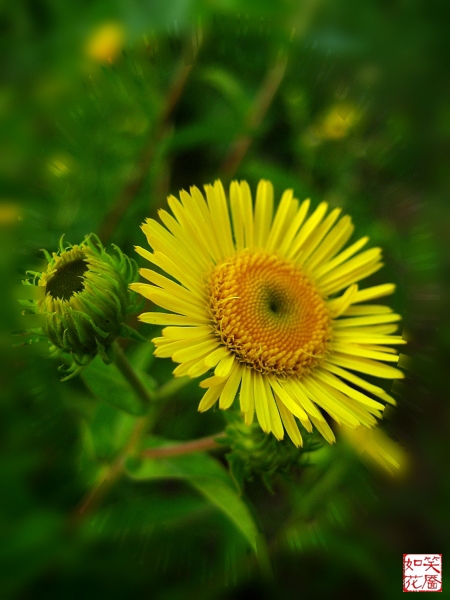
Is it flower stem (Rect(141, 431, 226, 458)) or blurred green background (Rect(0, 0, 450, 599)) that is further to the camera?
blurred green background (Rect(0, 0, 450, 599))

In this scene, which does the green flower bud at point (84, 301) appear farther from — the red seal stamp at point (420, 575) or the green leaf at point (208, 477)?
the red seal stamp at point (420, 575)

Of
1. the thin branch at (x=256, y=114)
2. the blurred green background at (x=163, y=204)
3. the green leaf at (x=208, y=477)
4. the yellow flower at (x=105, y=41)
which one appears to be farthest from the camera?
the yellow flower at (x=105, y=41)

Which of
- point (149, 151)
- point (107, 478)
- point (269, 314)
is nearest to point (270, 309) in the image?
point (269, 314)

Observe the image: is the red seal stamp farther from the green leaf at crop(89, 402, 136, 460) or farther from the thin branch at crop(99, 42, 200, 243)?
the thin branch at crop(99, 42, 200, 243)

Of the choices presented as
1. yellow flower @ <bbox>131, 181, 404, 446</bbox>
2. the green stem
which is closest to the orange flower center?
yellow flower @ <bbox>131, 181, 404, 446</bbox>

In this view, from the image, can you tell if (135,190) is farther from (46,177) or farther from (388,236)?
(388,236)

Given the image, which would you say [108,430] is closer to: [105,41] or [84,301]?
[84,301]

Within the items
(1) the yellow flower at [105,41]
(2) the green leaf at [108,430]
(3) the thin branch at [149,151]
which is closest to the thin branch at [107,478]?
(2) the green leaf at [108,430]
